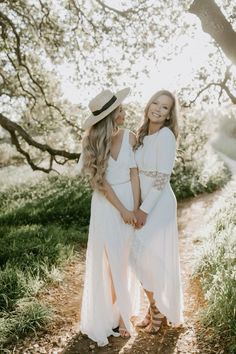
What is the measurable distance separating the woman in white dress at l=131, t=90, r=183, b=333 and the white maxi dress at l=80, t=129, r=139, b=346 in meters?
0.17

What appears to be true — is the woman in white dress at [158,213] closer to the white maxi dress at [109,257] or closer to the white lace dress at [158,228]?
the white lace dress at [158,228]

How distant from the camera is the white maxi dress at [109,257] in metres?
4.61

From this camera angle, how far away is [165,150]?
4.54 m

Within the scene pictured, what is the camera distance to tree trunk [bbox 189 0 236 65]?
4758mm

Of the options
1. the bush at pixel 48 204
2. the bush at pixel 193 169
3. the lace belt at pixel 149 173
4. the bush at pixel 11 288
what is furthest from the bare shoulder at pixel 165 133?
the bush at pixel 193 169

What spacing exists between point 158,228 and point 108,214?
590mm

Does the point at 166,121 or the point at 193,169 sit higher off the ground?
the point at 166,121

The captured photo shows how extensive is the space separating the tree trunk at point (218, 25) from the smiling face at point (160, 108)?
92 centimetres

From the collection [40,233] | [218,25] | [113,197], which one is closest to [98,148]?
[113,197]

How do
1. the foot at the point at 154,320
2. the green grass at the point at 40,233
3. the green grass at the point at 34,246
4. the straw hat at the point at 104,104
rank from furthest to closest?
the green grass at the point at 40,233, the green grass at the point at 34,246, the foot at the point at 154,320, the straw hat at the point at 104,104

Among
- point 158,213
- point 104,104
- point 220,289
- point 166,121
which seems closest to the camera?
point 104,104

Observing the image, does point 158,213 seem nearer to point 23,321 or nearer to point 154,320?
point 154,320

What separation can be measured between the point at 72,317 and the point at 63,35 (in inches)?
350

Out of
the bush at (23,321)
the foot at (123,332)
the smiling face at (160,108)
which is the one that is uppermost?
the smiling face at (160,108)
